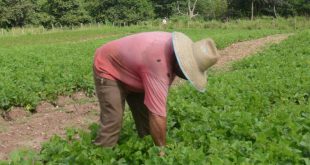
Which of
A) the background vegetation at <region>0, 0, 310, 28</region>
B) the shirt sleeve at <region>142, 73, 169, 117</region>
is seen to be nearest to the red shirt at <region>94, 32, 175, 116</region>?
the shirt sleeve at <region>142, 73, 169, 117</region>

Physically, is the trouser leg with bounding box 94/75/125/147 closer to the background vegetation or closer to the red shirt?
the red shirt

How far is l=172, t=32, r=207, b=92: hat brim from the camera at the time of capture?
4.32 metres

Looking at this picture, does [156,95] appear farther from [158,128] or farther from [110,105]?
[110,105]

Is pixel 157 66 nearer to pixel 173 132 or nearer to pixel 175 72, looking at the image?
pixel 175 72

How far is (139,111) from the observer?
5.32 metres

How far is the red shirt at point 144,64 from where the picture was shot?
4.30m

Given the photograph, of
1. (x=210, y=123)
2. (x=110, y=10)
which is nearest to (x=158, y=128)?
(x=210, y=123)

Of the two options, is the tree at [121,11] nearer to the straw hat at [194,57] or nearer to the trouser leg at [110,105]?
the trouser leg at [110,105]

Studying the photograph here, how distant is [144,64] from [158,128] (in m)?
0.59

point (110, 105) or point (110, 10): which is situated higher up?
point (110, 10)

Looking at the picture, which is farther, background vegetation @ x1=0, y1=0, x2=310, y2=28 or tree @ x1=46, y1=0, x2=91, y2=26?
tree @ x1=46, y1=0, x2=91, y2=26

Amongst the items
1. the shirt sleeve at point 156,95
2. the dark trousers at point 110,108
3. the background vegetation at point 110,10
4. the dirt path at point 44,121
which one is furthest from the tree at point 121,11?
the shirt sleeve at point 156,95

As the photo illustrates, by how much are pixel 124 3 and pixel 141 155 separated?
56040mm

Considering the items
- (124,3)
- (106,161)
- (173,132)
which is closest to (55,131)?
(173,132)
